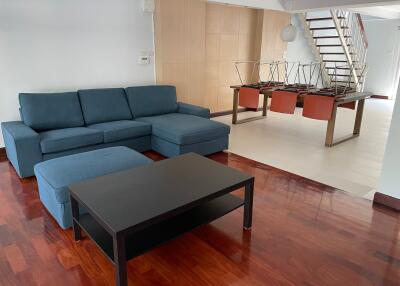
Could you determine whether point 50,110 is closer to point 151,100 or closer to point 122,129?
point 122,129

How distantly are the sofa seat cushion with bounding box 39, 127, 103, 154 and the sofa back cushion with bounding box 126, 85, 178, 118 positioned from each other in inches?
32.1

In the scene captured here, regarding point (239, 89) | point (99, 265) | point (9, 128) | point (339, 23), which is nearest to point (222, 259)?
point (99, 265)

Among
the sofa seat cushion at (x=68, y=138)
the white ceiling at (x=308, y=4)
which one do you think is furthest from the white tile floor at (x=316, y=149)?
the white ceiling at (x=308, y=4)

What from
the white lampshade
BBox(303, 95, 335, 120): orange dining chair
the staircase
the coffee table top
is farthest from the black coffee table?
the staircase

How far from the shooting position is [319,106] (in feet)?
13.5

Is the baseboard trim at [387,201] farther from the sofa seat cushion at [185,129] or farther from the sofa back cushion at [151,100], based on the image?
the sofa back cushion at [151,100]

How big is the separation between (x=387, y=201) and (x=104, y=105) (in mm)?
3188

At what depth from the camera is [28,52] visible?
3.43m

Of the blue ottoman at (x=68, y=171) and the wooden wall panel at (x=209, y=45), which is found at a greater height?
the wooden wall panel at (x=209, y=45)

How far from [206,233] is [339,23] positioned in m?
6.24

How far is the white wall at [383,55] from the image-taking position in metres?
7.91

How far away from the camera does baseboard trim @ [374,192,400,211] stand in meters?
2.52

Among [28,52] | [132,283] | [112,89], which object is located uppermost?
[28,52]

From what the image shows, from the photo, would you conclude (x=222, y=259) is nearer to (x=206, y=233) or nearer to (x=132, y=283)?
(x=206, y=233)
